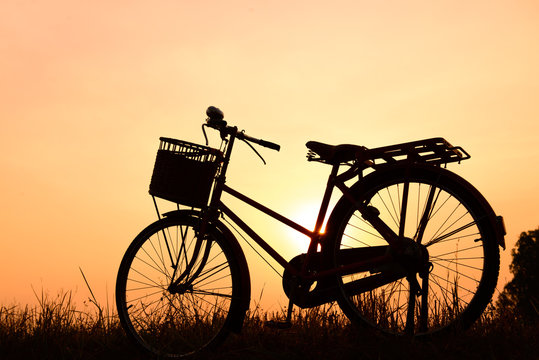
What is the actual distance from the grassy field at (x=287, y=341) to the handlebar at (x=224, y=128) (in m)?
1.45

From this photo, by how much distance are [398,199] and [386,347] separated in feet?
3.31

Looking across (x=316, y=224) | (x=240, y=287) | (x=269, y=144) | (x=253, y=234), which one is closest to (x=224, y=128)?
(x=269, y=144)

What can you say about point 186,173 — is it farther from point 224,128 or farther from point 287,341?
point 287,341

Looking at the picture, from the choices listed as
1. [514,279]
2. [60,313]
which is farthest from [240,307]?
[514,279]

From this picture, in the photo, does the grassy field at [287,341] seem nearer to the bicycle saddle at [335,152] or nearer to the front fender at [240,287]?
the front fender at [240,287]

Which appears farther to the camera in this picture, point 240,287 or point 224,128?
point 224,128

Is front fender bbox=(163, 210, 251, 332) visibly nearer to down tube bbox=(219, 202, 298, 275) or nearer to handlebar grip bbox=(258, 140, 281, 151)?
down tube bbox=(219, 202, 298, 275)

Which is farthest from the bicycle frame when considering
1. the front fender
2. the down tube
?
the front fender

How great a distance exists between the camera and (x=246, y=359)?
4219 millimetres

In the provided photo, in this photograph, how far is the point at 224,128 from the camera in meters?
4.61

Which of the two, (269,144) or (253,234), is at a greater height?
(269,144)

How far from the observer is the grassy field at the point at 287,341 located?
403cm

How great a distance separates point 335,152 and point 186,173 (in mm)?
Answer: 1100

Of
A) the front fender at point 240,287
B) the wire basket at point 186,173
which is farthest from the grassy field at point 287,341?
the wire basket at point 186,173
